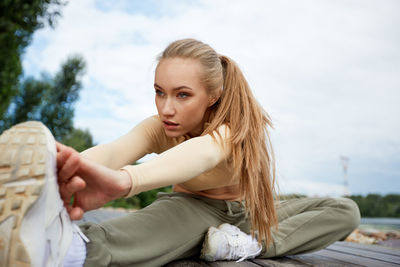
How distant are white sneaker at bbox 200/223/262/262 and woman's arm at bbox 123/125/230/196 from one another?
0.43 metres

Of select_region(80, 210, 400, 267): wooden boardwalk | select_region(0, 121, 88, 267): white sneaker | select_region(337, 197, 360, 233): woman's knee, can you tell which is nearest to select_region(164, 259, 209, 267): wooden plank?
select_region(80, 210, 400, 267): wooden boardwalk

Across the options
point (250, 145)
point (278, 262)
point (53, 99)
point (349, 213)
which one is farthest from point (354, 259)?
point (53, 99)

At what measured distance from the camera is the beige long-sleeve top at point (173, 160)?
1.10 meters

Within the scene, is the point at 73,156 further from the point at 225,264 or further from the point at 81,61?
the point at 81,61

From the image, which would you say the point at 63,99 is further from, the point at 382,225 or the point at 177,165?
the point at 177,165

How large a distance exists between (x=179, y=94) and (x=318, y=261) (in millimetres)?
1073

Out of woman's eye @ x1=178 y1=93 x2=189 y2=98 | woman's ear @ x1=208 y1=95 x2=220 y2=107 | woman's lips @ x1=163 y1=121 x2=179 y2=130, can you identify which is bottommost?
woman's lips @ x1=163 y1=121 x2=179 y2=130

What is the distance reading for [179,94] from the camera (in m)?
1.50

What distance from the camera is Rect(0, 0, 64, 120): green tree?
526 centimetres

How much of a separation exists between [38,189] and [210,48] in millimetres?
1072

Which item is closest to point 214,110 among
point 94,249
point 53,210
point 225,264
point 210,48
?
point 210,48

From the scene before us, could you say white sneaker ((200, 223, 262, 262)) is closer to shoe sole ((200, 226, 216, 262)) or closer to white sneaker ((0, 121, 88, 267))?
shoe sole ((200, 226, 216, 262))

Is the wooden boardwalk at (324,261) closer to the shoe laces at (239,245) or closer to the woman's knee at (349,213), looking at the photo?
the shoe laces at (239,245)

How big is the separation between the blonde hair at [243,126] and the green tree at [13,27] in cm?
461
